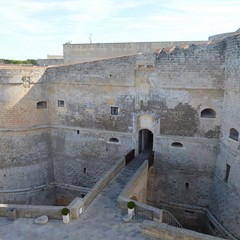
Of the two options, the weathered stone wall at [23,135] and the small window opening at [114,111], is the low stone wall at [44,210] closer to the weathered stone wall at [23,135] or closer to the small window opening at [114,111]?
the small window opening at [114,111]

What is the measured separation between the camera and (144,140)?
19.5 m

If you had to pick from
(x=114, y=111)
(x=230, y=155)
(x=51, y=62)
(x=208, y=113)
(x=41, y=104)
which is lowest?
(x=230, y=155)

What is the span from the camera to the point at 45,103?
1973 cm

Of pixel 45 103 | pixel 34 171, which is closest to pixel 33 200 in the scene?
pixel 34 171

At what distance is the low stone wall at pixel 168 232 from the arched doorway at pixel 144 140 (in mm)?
8851

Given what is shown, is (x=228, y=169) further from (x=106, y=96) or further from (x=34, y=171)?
(x=34, y=171)

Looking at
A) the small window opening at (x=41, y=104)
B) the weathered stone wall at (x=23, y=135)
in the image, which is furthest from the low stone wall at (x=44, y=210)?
the small window opening at (x=41, y=104)

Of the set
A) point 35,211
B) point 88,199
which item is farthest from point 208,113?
point 35,211

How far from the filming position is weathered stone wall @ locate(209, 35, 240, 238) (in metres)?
13.9

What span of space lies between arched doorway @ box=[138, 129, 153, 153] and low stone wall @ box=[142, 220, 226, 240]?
348 inches

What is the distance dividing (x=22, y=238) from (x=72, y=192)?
10.2 metres

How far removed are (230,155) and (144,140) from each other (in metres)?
6.30

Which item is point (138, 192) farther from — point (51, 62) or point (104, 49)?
point (51, 62)

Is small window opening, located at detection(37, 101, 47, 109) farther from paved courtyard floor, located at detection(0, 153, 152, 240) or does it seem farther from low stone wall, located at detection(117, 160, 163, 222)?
paved courtyard floor, located at detection(0, 153, 152, 240)
